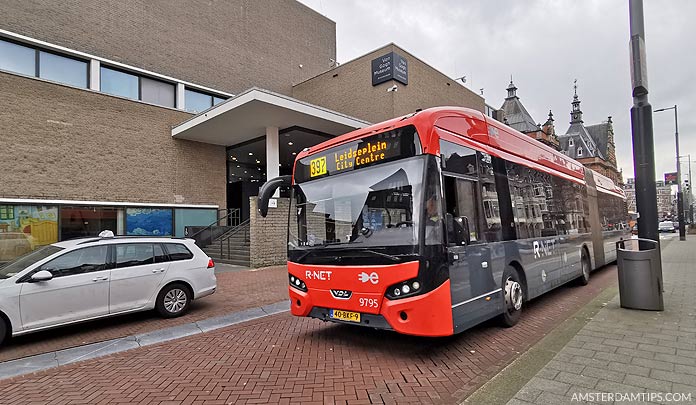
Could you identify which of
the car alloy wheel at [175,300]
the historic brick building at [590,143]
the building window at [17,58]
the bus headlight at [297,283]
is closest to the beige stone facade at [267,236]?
the car alloy wheel at [175,300]

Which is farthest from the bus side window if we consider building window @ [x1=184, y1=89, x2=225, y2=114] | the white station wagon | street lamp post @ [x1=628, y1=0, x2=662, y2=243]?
building window @ [x1=184, y1=89, x2=225, y2=114]

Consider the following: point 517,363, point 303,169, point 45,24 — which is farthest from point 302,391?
point 45,24

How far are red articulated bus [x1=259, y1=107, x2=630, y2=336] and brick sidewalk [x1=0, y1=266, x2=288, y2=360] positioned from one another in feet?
9.95

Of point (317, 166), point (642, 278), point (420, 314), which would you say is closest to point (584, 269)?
point (642, 278)

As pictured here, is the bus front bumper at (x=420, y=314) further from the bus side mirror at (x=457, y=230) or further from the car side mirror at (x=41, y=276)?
the car side mirror at (x=41, y=276)

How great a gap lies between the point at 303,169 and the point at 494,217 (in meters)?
2.86

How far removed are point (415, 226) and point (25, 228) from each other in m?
15.5

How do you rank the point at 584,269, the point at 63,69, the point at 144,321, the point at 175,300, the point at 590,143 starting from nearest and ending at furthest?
1. the point at 144,321
2. the point at 175,300
3. the point at 584,269
4. the point at 63,69
5. the point at 590,143

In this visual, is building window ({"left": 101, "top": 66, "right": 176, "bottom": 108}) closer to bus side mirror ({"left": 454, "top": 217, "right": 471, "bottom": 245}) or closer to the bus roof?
the bus roof

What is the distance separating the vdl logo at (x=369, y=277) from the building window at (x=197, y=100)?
707 inches

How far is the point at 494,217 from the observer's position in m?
5.55

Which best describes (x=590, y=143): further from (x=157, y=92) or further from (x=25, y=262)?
(x=25, y=262)

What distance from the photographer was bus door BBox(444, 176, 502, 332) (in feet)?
14.9

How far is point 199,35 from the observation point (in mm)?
20828
